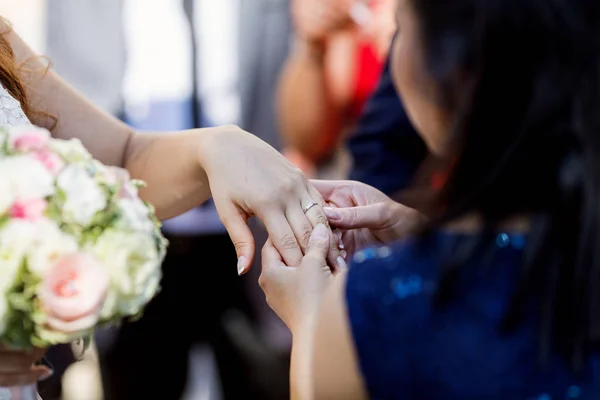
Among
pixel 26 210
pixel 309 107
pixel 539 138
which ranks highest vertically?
pixel 539 138

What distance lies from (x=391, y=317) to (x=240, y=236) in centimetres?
31

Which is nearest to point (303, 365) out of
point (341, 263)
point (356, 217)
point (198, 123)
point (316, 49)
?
point (341, 263)

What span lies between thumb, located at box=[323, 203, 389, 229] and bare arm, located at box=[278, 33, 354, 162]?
3.52 ft

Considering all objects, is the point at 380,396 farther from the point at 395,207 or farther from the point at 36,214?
the point at 36,214

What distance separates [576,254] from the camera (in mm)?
850

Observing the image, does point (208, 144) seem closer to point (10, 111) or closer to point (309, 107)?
point (10, 111)

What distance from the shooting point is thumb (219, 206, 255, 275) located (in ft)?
3.64

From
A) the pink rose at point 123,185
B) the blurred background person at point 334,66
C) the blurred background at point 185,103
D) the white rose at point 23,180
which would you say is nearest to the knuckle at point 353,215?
the pink rose at point 123,185

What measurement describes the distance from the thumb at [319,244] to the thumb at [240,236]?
0.10 meters

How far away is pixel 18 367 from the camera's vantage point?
0.80 meters

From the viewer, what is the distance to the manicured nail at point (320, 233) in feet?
3.49

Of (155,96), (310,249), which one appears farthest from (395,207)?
(155,96)

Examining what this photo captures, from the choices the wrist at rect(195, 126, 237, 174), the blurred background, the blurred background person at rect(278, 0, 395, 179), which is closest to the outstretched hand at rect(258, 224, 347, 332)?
the wrist at rect(195, 126, 237, 174)

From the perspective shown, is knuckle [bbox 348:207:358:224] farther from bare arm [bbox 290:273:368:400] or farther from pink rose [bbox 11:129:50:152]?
pink rose [bbox 11:129:50:152]
